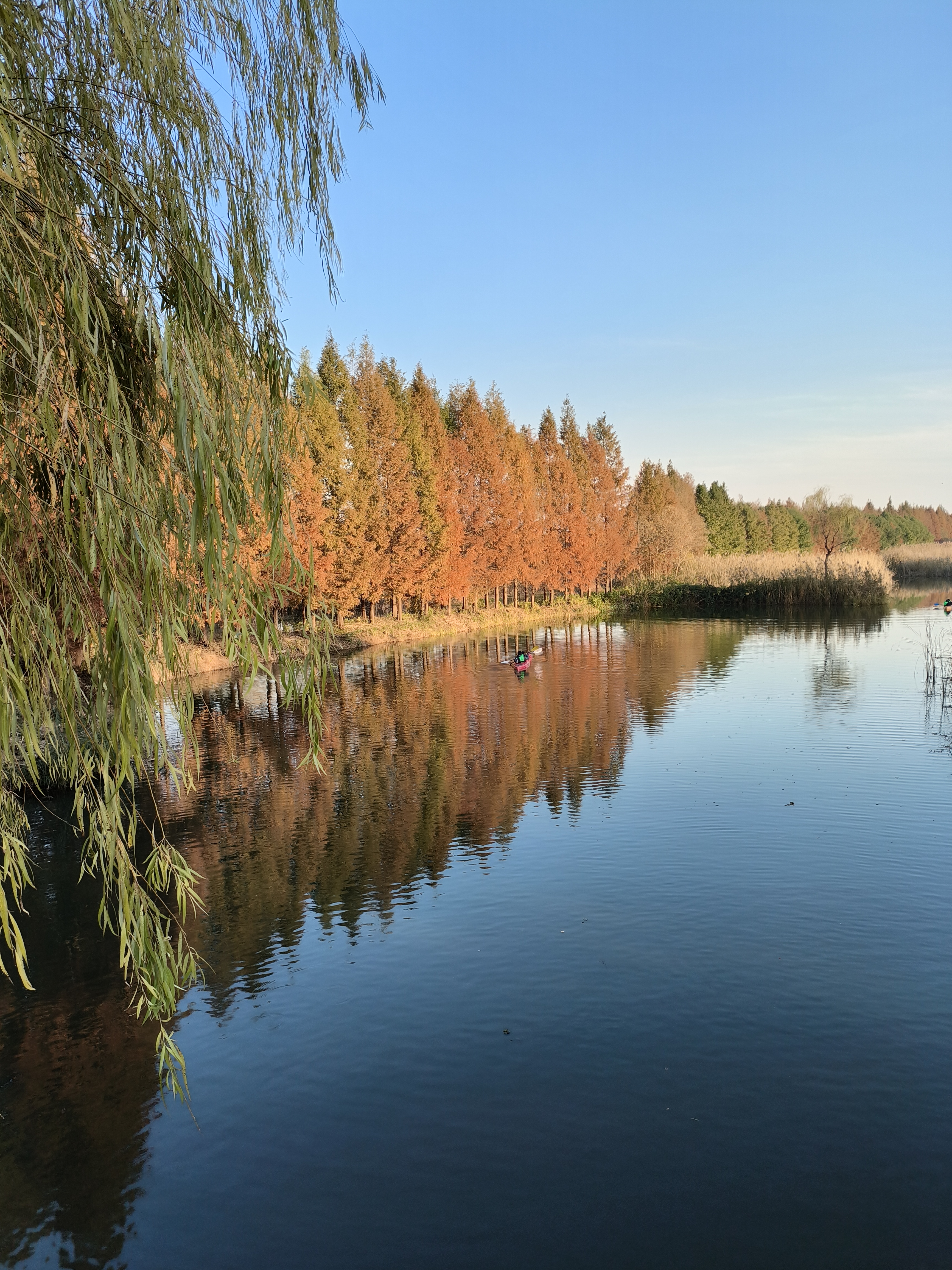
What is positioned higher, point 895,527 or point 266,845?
point 895,527

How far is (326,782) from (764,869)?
736 centimetres

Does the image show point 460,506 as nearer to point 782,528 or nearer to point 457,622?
point 457,622

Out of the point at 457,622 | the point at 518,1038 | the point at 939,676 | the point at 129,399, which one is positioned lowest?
the point at 518,1038

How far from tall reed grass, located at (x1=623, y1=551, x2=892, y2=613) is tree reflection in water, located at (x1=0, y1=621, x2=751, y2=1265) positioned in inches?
788

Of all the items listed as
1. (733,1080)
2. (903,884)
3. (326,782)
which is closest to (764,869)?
(903,884)

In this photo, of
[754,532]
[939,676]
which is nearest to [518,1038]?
[939,676]

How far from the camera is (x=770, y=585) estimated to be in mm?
47500

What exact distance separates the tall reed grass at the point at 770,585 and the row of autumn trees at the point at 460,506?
74.4 inches

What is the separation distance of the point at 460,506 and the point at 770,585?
16523mm

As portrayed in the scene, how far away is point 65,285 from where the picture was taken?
4.07 m

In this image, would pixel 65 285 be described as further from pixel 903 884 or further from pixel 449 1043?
pixel 903 884

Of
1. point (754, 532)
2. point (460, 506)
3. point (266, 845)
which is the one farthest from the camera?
point (754, 532)

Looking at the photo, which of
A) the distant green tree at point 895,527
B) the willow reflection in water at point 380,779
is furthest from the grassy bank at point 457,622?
the distant green tree at point 895,527

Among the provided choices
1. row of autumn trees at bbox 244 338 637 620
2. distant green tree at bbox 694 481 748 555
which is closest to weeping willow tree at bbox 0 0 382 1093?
row of autumn trees at bbox 244 338 637 620
